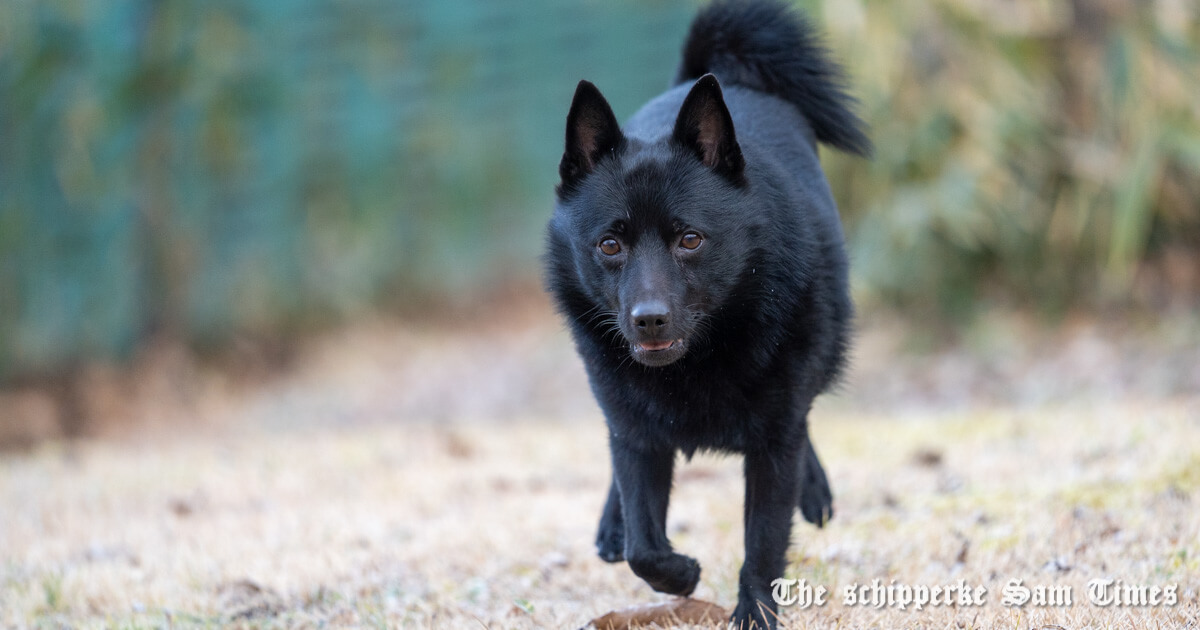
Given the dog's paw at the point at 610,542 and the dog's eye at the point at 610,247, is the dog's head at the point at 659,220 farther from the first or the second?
the dog's paw at the point at 610,542

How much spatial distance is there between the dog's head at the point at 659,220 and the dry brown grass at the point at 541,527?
2.26ft

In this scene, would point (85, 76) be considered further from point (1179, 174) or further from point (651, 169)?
point (1179, 174)

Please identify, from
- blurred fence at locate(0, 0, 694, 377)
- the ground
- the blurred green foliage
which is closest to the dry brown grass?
the ground

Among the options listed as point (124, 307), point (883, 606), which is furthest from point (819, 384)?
point (124, 307)

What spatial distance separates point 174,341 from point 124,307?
0.40 metres

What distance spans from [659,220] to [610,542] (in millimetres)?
926

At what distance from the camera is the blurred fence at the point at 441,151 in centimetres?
597

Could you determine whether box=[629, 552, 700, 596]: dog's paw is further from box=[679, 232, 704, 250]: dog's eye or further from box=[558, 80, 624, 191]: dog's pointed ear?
box=[558, 80, 624, 191]: dog's pointed ear

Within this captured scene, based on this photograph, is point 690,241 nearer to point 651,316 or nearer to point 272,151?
point 651,316

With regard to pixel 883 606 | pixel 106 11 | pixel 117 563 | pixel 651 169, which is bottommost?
pixel 117 563

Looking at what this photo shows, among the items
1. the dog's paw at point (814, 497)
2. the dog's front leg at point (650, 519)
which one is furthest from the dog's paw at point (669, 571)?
the dog's paw at point (814, 497)

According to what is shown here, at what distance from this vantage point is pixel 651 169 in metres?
2.43

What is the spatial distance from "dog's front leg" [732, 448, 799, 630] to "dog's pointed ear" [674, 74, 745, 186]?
2.06ft

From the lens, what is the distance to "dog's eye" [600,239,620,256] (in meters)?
2.43
